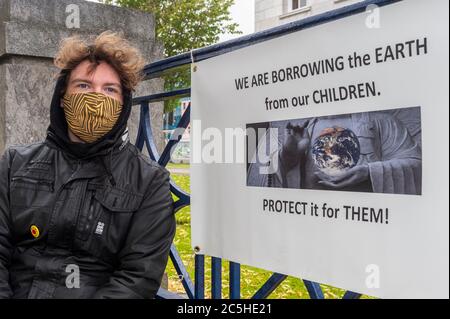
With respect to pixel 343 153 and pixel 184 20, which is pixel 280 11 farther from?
pixel 343 153

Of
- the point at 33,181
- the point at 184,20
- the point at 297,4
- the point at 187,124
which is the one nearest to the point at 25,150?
the point at 33,181

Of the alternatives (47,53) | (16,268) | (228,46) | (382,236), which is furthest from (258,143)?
(47,53)

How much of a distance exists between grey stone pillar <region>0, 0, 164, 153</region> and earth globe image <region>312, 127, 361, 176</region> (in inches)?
75.9

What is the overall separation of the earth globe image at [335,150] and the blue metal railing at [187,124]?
338 millimetres

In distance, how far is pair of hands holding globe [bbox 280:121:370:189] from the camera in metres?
1.35

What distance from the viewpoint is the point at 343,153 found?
1.39m

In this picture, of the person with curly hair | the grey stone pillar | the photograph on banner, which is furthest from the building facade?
the photograph on banner

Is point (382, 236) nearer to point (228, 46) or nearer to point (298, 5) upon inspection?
point (228, 46)

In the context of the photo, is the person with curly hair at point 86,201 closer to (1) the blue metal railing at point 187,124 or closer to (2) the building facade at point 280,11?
(1) the blue metal railing at point 187,124

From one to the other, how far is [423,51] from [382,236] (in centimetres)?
49

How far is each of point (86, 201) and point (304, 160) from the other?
2.71ft

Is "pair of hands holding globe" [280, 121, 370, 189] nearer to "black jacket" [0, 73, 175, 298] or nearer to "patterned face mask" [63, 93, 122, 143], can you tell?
"black jacket" [0, 73, 175, 298]

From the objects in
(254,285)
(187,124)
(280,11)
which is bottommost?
(254,285)

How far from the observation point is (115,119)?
1898 mm
